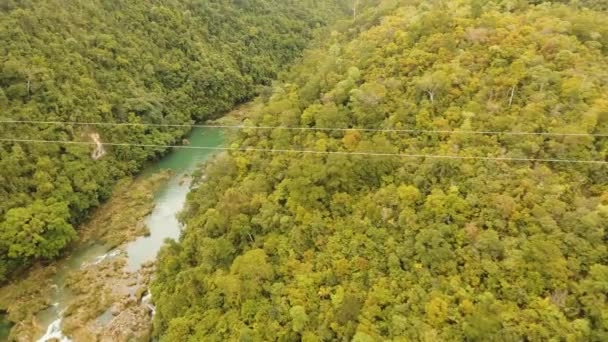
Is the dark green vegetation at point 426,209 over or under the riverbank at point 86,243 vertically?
over

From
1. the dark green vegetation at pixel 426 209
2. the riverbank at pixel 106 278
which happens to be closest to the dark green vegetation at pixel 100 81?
the riverbank at pixel 106 278

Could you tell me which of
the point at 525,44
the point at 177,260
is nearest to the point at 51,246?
the point at 177,260

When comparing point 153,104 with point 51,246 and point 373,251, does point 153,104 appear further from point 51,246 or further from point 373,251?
point 373,251

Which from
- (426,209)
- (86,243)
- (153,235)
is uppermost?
(426,209)

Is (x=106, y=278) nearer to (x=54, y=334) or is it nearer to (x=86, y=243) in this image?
(x=86, y=243)

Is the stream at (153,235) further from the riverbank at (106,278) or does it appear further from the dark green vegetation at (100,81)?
the dark green vegetation at (100,81)

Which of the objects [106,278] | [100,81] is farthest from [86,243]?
[100,81]
